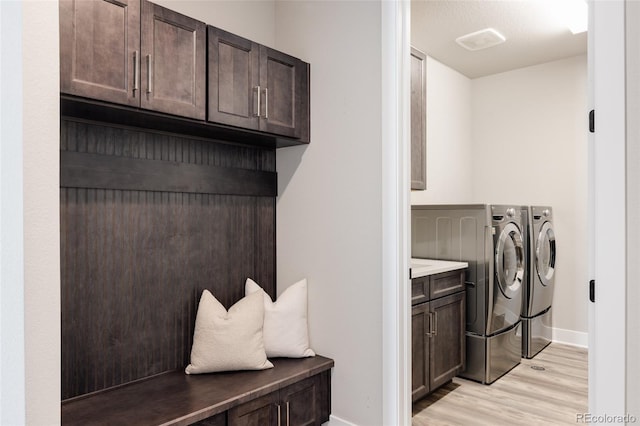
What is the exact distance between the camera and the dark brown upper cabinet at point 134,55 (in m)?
1.53

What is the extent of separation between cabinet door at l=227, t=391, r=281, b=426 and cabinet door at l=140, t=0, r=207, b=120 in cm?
128

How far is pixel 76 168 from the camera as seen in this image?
5.96ft

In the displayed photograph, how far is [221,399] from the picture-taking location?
70.4 inches

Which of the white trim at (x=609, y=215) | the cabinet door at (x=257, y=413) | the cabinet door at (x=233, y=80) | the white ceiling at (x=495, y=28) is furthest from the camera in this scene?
the white ceiling at (x=495, y=28)

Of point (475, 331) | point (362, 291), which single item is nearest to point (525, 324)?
point (475, 331)

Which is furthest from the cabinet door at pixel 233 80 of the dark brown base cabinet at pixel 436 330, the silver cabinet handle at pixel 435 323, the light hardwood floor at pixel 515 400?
the light hardwood floor at pixel 515 400

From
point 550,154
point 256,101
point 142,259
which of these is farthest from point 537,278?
point 142,259

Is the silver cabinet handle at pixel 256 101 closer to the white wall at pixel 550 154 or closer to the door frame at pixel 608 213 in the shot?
the door frame at pixel 608 213

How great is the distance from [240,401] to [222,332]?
35 centimetres

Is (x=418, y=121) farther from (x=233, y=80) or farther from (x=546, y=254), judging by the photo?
(x=546, y=254)

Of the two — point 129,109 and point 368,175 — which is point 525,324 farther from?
point 129,109

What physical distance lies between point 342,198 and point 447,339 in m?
1.32

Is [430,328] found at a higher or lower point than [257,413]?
higher

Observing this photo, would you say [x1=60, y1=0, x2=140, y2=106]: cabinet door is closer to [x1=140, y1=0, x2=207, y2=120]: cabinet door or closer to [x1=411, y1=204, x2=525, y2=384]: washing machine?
[x1=140, y1=0, x2=207, y2=120]: cabinet door
